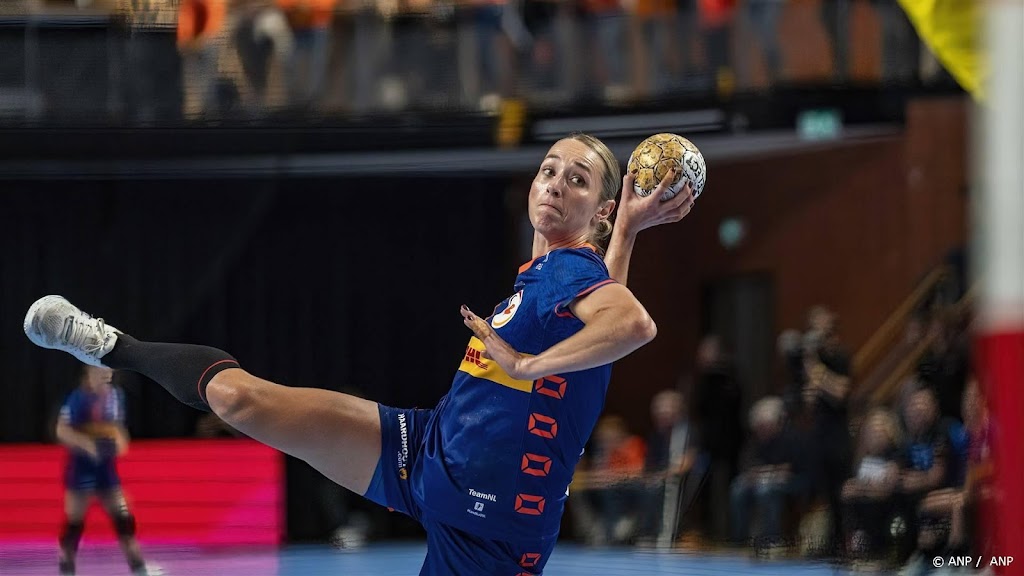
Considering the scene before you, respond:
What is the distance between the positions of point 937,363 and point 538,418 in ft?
23.2

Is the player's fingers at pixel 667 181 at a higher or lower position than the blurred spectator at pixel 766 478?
higher

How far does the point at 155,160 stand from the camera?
15.4 meters

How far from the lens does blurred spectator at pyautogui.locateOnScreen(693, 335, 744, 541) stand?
1332cm

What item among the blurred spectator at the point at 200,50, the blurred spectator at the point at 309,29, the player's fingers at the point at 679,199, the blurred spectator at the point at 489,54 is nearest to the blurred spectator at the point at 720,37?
the blurred spectator at the point at 489,54

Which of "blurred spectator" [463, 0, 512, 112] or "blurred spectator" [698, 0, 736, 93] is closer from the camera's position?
"blurred spectator" [698, 0, 736, 93]

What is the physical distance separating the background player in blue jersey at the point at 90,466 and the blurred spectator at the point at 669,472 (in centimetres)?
560

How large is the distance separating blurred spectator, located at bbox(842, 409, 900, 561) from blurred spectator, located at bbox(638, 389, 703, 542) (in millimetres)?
3201

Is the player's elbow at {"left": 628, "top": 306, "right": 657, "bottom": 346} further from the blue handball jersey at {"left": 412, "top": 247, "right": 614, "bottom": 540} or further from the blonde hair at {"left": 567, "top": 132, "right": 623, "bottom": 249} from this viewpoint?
the blonde hair at {"left": 567, "top": 132, "right": 623, "bottom": 249}

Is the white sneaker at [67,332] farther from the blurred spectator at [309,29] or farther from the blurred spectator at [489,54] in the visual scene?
the blurred spectator at [489,54]

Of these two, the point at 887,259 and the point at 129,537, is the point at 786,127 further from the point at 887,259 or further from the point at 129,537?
the point at 129,537

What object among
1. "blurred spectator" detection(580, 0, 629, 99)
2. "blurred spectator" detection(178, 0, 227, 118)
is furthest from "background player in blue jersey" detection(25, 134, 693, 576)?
"blurred spectator" detection(178, 0, 227, 118)

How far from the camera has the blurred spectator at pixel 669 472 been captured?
43.8 ft

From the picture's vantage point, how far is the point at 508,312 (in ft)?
13.6

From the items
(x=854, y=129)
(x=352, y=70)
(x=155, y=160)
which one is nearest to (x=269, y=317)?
(x=155, y=160)
